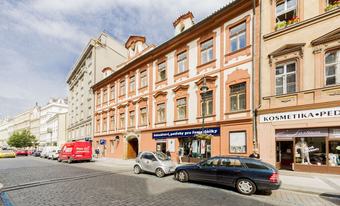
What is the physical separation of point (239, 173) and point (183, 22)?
53.4 ft

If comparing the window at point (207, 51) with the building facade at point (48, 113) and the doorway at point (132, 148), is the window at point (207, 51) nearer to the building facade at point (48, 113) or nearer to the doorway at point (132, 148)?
the doorway at point (132, 148)

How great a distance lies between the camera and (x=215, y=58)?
17672mm

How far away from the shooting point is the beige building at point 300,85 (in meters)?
12.3

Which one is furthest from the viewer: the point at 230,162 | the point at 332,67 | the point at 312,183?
the point at 332,67

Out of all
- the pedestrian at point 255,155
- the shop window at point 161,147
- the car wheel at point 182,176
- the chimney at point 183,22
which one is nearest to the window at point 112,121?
the shop window at point 161,147

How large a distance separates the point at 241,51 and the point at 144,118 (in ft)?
41.7

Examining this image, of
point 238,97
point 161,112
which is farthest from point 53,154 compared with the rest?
point 238,97

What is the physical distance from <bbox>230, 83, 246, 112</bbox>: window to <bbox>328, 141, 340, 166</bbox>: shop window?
207 inches

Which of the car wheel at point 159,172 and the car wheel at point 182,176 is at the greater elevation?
the car wheel at point 182,176

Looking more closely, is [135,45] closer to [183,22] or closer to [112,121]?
[183,22]

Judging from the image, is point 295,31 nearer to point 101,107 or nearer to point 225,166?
point 225,166

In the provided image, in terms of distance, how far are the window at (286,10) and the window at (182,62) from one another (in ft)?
26.6

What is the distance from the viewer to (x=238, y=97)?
16094 millimetres

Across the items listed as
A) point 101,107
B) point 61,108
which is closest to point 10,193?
point 101,107
